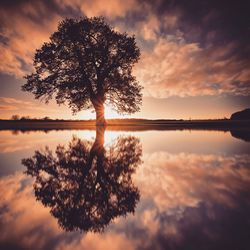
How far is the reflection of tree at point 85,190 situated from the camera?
1811 millimetres

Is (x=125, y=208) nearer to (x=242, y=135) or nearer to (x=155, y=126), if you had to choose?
(x=242, y=135)

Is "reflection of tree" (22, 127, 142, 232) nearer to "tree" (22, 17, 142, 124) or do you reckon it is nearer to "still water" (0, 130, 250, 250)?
"still water" (0, 130, 250, 250)

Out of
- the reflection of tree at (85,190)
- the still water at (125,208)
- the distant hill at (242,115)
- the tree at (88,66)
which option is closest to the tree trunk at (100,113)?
the tree at (88,66)

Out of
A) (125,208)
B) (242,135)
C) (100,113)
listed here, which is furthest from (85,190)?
(100,113)

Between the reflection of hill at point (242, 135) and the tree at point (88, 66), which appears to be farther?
the tree at point (88, 66)

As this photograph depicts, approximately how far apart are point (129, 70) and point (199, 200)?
18865 mm

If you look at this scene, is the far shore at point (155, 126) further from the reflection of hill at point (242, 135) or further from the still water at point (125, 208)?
the still water at point (125, 208)

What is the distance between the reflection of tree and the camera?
1811 millimetres

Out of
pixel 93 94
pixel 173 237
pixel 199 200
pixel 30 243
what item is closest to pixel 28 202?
pixel 30 243

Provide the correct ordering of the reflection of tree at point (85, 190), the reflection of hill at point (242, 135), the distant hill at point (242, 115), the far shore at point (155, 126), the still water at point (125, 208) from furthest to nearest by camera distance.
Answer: the distant hill at point (242, 115) → the far shore at point (155, 126) → the reflection of hill at point (242, 135) → the reflection of tree at point (85, 190) → the still water at point (125, 208)

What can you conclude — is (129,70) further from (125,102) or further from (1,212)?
(1,212)

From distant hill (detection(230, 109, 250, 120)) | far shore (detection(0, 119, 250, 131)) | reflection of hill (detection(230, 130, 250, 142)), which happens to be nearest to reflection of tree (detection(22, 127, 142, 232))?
reflection of hill (detection(230, 130, 250, 142))

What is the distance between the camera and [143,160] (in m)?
4.35

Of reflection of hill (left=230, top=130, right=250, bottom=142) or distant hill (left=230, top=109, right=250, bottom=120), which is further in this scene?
distant hill (left=230, top=109, right=250, bottom=120)
